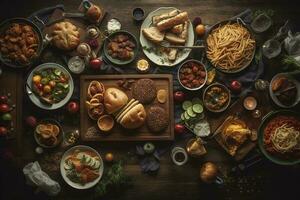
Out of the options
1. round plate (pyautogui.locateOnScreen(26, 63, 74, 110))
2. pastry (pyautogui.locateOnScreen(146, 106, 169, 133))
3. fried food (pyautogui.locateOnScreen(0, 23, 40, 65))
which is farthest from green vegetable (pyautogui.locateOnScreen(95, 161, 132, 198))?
fried food (pyautogui.locateOnScreen(0, 23, 40, 65))

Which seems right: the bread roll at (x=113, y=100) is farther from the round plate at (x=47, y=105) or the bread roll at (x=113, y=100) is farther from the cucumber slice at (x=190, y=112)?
the cucumber slice at (x=190, y=112)

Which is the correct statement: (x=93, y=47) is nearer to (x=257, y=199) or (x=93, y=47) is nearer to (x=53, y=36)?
(x=53, y=36)

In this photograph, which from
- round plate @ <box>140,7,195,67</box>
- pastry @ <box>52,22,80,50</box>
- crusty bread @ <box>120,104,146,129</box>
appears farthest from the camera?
round plate @ <box>140,7,195,67</box>

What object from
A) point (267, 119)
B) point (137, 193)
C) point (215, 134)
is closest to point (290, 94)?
point (267, 119)

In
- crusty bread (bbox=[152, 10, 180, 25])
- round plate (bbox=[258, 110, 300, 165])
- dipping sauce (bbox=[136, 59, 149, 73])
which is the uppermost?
crusty bread (bbox=[152, 10, 180, 25])

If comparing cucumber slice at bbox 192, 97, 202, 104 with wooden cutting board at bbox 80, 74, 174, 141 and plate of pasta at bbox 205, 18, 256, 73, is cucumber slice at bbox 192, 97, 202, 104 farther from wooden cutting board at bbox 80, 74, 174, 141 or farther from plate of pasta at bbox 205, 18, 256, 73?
plate of pasta at bbox 205, 18, 256, 73

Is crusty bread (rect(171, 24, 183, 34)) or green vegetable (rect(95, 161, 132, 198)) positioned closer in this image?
green vegetable (rect(95, 161, 132, 198))
